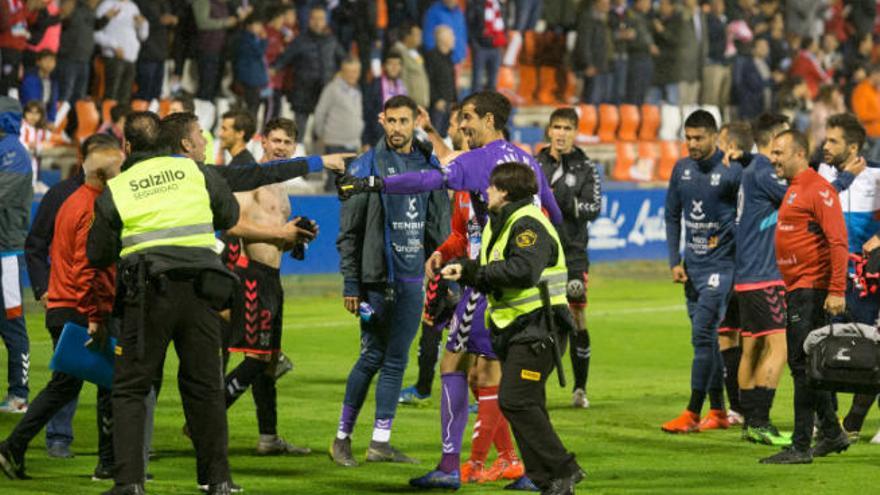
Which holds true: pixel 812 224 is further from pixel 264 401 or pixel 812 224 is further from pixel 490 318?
pixel 264 401

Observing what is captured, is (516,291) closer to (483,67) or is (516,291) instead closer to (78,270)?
(78,270)

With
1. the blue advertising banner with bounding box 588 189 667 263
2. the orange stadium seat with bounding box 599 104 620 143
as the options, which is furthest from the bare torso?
the orange stadium seat with bounding box 599 104 620 143

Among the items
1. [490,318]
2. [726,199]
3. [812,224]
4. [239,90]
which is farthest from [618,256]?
[490,318]

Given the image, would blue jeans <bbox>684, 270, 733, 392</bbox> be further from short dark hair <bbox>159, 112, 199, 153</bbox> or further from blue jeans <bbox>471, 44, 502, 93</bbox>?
blue jeans <bbox>471, 44, 502, 93</bbox>

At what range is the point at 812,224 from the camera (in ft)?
35.4

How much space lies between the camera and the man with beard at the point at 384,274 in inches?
425

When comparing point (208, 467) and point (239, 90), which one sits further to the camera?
Result: point (239, 90)

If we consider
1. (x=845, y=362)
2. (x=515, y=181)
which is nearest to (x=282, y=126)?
(x=515, y=181)

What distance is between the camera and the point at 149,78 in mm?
22844

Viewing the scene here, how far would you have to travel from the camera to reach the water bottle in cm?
1086

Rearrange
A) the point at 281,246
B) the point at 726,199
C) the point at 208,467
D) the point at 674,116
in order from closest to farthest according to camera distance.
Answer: the point at 208,467 → the point at 281,246 → the point at 726,199 → the point at 674,116

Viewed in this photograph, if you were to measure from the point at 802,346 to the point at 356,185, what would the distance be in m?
3.26

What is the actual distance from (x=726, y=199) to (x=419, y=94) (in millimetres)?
12831

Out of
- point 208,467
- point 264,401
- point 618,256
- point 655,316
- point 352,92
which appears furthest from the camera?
point 618,256
